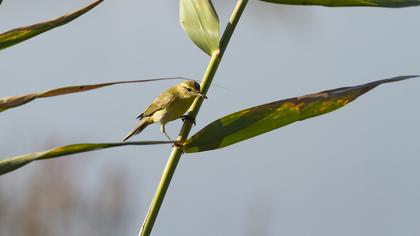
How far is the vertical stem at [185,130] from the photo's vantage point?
3.08 feet

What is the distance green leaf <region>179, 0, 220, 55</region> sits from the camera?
109 centimetres

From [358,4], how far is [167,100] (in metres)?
1.43

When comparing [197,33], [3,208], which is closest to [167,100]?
[197,33]

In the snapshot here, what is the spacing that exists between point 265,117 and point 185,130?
0.13 m

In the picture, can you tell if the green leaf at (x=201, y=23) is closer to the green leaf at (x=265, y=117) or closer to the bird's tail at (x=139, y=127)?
the green leaf at (x=265, y=117)

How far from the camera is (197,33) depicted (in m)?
1.16

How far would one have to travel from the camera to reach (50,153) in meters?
0.96

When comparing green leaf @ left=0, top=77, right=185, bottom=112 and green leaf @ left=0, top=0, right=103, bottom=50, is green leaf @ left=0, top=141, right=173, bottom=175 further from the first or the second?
green leaf @ left=0, top=0, right=103, bottom=50

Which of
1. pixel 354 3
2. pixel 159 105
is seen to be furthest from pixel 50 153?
pixel 159 105

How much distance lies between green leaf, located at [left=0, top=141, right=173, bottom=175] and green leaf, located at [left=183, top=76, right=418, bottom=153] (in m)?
0.10

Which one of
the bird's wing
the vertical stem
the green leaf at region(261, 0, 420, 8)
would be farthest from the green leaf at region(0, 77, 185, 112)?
the bird's wing

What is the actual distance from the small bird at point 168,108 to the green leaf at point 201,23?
1103 mm

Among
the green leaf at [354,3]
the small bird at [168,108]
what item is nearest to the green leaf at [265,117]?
the green leaf at [354,3]

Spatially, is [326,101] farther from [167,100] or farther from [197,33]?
[167,100]
